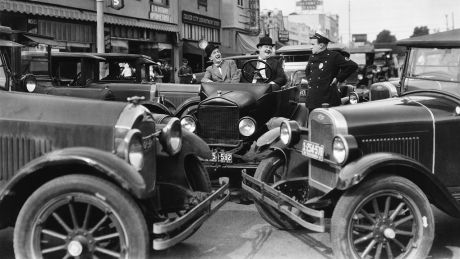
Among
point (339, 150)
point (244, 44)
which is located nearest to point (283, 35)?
point (244, 44)

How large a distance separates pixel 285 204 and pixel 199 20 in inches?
898

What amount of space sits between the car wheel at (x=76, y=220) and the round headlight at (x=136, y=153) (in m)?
0.24

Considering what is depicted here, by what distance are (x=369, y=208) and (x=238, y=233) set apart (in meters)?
1.36

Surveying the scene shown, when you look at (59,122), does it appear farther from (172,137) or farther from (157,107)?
(157,107)

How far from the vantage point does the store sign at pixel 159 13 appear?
21.8 m

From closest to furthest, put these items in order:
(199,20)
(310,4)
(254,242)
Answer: (254,242)
(199,20)
(310,4)

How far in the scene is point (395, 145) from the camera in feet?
13.4

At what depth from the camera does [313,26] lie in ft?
222

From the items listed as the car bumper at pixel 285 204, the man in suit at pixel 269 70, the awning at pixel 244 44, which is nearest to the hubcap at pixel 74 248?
the car bumper at pixel 285 204

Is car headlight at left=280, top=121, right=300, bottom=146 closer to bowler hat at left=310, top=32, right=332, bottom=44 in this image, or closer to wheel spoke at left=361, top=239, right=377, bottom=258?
wheel spoke at left=361, top=239, right=377, bottom=258

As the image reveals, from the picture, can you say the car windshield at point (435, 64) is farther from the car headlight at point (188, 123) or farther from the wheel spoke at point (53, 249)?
the wheel spoke at point (53, 249)

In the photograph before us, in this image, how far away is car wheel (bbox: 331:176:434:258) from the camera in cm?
363

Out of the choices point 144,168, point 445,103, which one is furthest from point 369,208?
Result: point 144,168

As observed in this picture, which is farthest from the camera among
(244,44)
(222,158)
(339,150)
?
(244,44)
